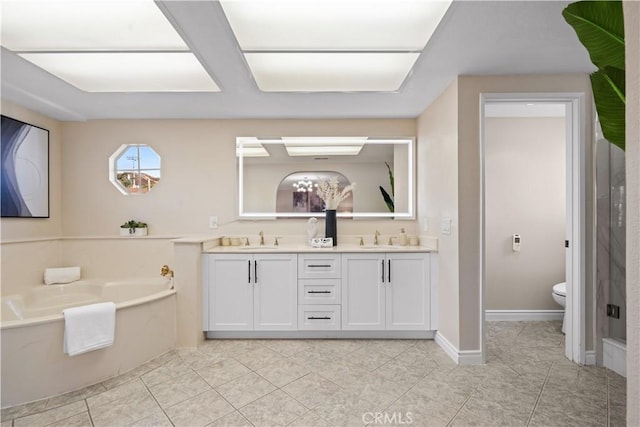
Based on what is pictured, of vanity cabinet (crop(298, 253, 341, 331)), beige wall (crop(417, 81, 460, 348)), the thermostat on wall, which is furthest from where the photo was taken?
the thermostat on wall

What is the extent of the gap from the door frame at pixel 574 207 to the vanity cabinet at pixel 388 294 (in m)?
0.58

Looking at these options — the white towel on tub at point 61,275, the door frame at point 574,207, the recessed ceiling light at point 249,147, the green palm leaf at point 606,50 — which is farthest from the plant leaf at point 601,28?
the white towel on tub at point 61,275

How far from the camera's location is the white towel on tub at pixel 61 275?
10.2 feet

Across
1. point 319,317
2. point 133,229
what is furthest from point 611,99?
point 133,229

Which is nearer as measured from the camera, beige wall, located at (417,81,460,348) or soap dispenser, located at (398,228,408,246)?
beige wall, located at (417,81,460,348)

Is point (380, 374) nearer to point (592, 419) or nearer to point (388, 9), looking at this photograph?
point (592, 419)

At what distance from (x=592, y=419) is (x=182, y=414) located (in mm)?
2428

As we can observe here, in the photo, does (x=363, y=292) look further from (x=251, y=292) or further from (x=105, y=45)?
(x=105, y=45)

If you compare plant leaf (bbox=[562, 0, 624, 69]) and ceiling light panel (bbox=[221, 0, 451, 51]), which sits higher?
ceiling light panel (bbox=[221, 0, 451, 51])

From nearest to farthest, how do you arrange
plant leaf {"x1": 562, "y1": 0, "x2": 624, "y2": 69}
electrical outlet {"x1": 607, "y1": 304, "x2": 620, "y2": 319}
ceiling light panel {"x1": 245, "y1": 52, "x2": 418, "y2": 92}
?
plant leaf {"x1": 562, "y1": 0, "x2": 624, "y2": 69}, ceiling light panel {"x1": 245, "y1": 52, "x2": 418, "y2": 92}, electrical outlet {"x1": 607, "y1": 304, "x2": 620, "y2": 319}

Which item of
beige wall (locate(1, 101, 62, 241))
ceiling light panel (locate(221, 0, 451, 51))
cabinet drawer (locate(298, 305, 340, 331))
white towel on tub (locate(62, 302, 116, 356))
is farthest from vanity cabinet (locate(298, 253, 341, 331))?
beige wall (locate(1, 101, 62, 241))

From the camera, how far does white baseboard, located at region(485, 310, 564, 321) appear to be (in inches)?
134

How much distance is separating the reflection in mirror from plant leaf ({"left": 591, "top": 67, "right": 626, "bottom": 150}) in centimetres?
242

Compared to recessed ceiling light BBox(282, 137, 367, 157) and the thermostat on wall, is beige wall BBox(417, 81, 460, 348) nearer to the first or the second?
recessed ceiling light BBox(282, 137, 367, 157)
